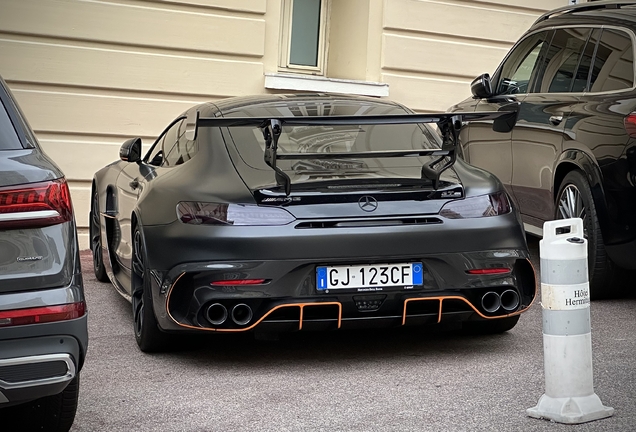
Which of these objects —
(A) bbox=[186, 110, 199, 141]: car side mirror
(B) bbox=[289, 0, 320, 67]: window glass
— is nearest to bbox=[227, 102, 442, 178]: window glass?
(A) bbox=[186, 110, 199, 141]: car side mirror

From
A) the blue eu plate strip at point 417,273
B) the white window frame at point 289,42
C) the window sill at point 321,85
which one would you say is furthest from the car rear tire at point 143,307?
the white window frame at point 289,42

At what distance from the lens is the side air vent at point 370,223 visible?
5.46 m

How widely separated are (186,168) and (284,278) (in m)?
0.94

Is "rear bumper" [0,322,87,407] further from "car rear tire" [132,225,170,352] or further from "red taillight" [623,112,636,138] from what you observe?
"red taillight" [623,112,636,138]

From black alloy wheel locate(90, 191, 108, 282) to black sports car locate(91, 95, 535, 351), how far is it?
225 cm

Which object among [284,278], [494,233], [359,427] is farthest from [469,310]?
[359,427]

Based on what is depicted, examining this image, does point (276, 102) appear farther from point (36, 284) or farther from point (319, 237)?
point (36, 284)

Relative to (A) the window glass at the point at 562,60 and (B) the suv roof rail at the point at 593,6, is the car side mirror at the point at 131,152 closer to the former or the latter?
(A) the window glass at the point at 562,60

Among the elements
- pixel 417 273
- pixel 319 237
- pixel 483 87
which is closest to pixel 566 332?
pixel 417 273

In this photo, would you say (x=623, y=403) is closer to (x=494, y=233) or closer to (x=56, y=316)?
(x=494, y=233)

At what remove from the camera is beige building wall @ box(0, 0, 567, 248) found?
10.0 metres

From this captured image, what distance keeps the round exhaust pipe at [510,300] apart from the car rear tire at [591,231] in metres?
1.76

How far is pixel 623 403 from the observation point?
192 inches

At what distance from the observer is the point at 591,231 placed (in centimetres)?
743
